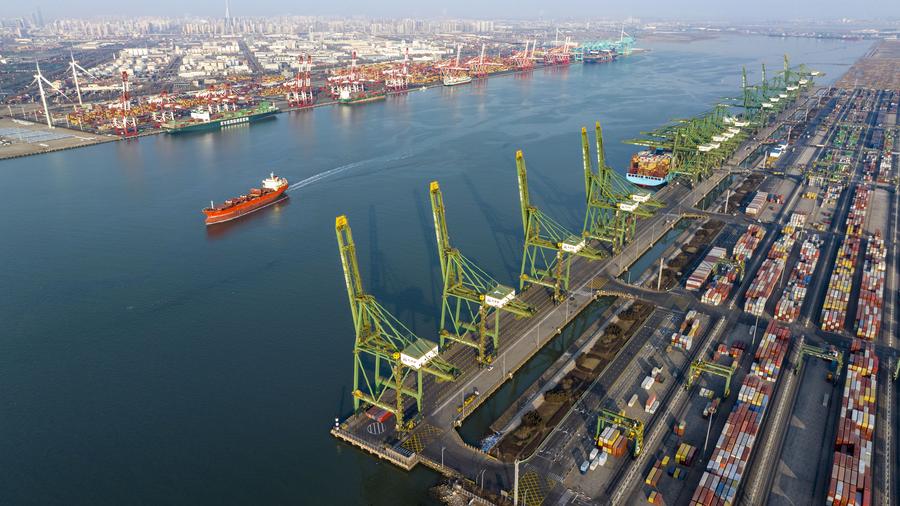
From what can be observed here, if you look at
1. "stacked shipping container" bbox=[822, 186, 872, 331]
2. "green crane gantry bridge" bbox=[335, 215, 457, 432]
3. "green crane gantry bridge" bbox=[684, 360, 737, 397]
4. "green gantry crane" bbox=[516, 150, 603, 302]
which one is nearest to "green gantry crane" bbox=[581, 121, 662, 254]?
"green gantry crane" bbox=[516, 150, 603, 302]

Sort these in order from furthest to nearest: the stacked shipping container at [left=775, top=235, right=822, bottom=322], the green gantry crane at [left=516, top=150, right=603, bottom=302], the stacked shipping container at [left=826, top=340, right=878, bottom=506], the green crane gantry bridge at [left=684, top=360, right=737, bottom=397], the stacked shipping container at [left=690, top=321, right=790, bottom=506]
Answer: the green gantry crane at [left=516, top=150, right=603, bottom=302] < the stacked shipping container at [left=775, top=235, right=822, bottom=322] < the green crane gantry bridge at [left=684, top=360, right=737, bottom=397] < the stacked shipping container at [left=690, top=321, right=790, bottom=506] < the stacked shipping container at [left=826, top=340, right=878, bottom=506]

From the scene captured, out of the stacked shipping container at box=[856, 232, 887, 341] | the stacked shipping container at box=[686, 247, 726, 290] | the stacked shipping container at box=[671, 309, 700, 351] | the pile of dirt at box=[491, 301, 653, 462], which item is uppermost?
the stacked shipping container at box=[856, 232, 887, 341]

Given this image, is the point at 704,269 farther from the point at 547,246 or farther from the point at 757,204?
the point at 757,204

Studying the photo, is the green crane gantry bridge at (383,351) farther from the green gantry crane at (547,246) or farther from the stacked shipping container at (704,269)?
the stacked shipping container at (704,269)

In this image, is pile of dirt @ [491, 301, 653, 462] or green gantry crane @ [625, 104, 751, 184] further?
green gantry crane @ [625, 104, 751, 184]

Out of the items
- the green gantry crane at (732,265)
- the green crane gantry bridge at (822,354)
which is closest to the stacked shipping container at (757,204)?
the green gantry crane at (732,265)

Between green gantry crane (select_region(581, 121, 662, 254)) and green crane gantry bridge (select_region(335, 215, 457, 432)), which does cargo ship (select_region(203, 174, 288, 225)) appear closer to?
green gantry crane (select_region(581, 121, 662, 254))

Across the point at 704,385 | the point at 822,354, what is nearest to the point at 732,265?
the point at 822,354
